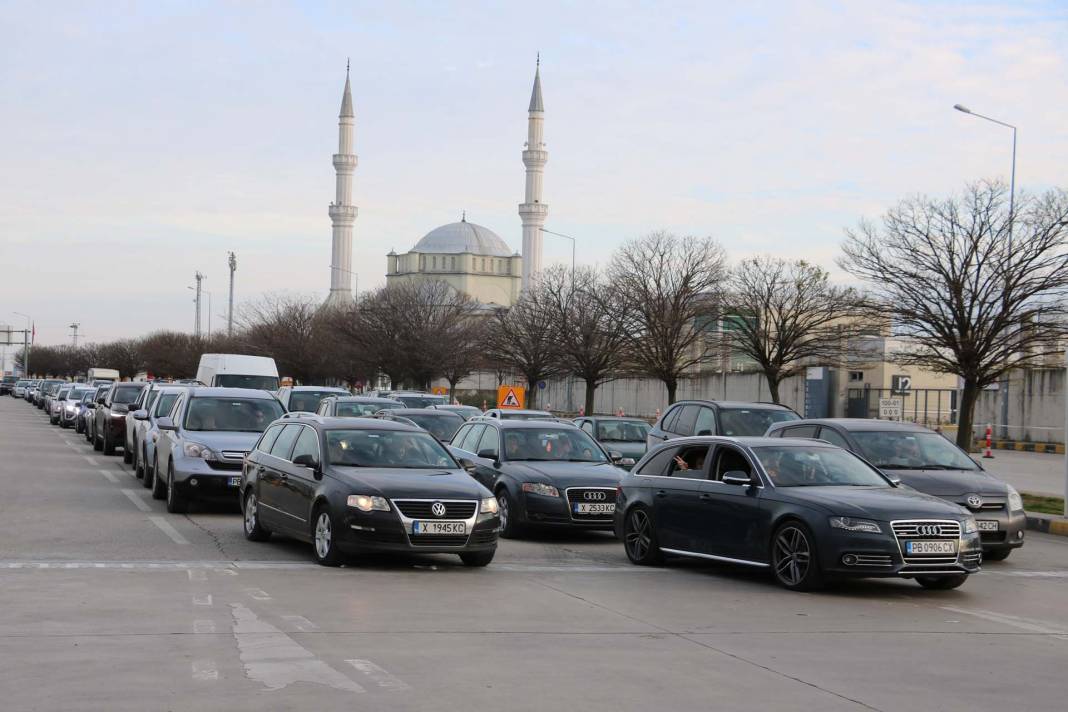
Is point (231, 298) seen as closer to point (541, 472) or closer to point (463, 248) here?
point (463, 248)

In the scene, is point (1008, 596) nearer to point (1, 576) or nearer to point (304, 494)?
point (304, 494)

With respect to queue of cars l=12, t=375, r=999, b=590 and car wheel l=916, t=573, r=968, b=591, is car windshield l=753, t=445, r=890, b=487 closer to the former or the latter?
queue of cars l=12, t=375, r=999, b=590

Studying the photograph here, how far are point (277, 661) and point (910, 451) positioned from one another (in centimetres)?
1007

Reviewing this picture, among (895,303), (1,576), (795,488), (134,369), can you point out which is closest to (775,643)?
(795,488)

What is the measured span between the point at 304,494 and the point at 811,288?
35.6 m

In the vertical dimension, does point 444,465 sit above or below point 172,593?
above

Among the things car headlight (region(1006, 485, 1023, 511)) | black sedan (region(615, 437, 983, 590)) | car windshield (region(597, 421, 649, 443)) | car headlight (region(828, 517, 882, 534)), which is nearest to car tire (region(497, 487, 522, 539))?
black sedan (region(615, 437, 983, 590))

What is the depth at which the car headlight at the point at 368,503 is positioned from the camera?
12.4 m

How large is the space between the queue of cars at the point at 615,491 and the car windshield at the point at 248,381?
15.4 m

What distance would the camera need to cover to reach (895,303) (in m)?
29.6

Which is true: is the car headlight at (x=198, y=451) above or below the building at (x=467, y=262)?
below

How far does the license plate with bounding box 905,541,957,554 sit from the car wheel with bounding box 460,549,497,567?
4.06 meters

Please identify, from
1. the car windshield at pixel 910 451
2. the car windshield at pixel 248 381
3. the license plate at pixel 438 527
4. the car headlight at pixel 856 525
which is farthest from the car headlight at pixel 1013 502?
the car windshield at pixel 248 381

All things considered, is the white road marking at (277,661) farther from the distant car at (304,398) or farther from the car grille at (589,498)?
the distant car at (304,398)
